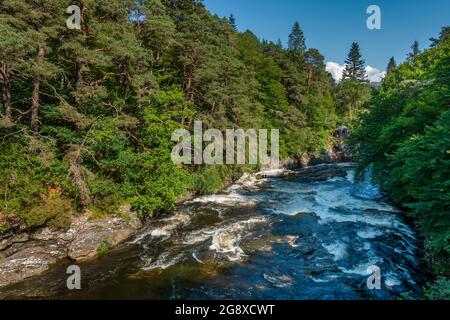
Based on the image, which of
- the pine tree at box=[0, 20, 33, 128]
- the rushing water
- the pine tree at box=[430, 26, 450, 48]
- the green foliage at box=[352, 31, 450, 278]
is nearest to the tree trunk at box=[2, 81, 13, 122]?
the pine tree at box=[0, 20, 33, 128]

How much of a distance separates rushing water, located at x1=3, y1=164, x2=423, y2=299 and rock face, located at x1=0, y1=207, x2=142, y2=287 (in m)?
0.60

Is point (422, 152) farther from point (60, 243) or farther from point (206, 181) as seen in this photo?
point (206, 181)

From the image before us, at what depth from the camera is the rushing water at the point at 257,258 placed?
9.77 meters

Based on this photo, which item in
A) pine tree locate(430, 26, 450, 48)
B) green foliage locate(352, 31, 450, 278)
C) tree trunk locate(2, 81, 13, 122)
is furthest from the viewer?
pine tree locate(430, 26, 450, 48)

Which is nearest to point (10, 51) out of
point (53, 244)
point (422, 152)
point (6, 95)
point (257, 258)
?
point (6, 95)

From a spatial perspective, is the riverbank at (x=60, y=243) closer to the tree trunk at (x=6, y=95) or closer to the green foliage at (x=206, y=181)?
the tree trunk at (x=6, y=95)

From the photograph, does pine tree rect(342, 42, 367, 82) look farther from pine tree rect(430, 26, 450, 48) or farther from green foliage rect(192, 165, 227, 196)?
green foliage rect(192, 165, 227, 196)

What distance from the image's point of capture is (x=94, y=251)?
12.6 metres

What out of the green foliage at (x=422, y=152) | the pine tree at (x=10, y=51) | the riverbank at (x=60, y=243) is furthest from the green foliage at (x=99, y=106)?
the green foliage at (x=422, y=152)

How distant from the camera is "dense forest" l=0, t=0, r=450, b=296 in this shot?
1126 centimetres

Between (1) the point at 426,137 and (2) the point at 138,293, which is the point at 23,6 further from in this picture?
(1) the point at 426,137

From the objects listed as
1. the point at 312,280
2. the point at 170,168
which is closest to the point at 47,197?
the point at 170,168

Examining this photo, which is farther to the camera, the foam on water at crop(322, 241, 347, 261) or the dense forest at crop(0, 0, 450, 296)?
the foam on water at crop(322, 241, 347, 261)

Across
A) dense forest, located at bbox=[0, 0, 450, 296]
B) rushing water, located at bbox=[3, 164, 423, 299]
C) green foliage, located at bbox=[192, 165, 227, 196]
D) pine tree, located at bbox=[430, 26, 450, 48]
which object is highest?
pine tree, located at bbox=[430, 26, 450, 48]
